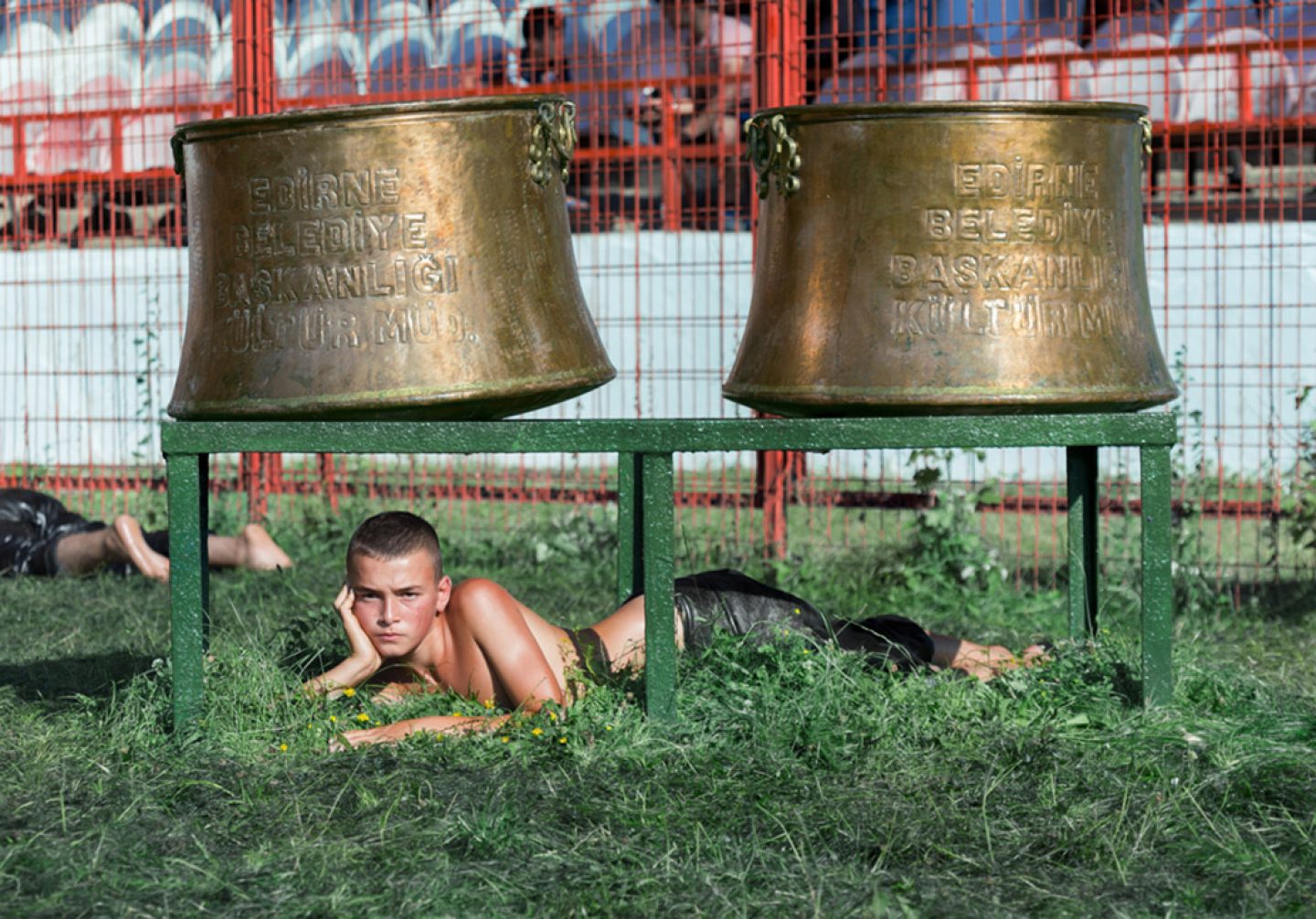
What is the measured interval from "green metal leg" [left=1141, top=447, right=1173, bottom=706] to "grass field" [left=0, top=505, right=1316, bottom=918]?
0.35 feet

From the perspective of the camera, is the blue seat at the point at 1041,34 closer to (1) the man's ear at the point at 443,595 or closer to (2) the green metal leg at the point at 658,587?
(2) the green metal leg at the point at 658,587

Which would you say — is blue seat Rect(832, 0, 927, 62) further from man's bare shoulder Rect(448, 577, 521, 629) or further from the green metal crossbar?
man's bare shoulder Rect(448, 577, 521, 629)

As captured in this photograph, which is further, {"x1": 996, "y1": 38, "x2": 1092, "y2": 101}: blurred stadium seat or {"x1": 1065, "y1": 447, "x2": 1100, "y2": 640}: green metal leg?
{"x1": 996, "y1": 38, "x2": 1092, "y2": 101}: blurred stadium seat

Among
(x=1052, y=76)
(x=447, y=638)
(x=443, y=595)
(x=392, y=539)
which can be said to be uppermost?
(x=1052, y=76)

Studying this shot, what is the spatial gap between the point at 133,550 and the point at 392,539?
306cm

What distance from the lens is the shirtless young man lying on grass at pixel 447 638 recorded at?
3.83m

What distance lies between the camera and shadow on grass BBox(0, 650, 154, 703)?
4328mm

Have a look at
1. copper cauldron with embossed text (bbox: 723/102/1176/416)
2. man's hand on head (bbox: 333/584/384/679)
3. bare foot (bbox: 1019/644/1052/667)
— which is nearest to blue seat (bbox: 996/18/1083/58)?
bare foot (bbox: 1019/644/1052/667)

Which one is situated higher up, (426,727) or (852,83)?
(852,83)

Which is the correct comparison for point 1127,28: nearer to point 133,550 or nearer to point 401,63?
point 401,63

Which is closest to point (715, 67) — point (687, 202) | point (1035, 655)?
point (687, 202)

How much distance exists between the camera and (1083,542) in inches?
180

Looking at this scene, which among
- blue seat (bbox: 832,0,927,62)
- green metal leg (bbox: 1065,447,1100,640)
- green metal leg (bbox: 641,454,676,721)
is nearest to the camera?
green metal leg (bbox: 641,454,676,721)

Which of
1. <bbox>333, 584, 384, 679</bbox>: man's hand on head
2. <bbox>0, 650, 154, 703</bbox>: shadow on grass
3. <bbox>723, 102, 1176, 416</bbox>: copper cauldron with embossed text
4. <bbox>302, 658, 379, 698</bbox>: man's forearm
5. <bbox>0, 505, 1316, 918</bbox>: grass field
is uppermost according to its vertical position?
<bbox>723, 102, 1176, 416</bbox>: copper cauldron with embossed text
